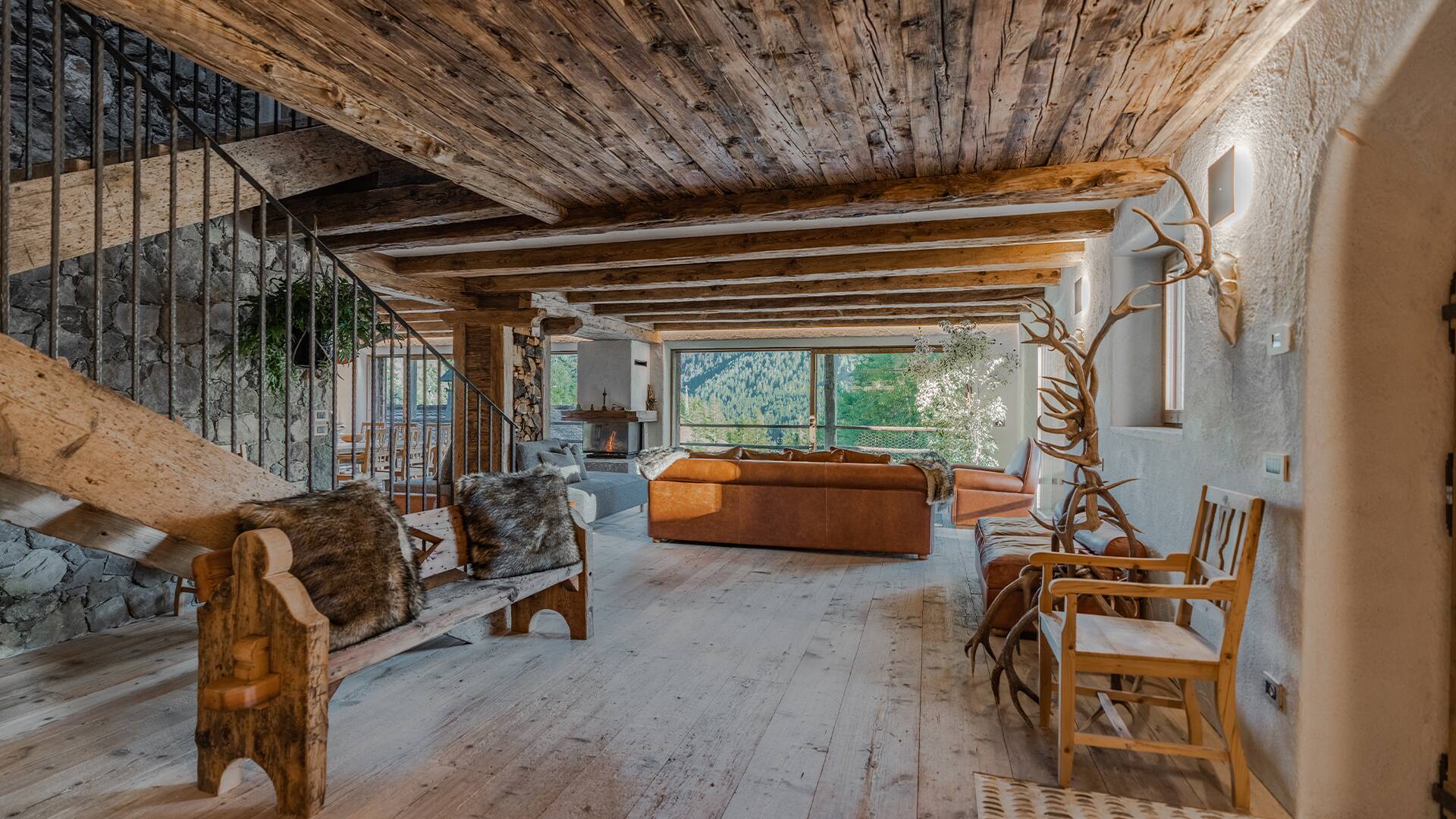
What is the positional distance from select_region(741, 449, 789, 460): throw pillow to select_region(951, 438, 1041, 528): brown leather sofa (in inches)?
66.0

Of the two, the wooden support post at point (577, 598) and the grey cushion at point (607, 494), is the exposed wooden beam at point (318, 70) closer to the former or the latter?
the wooden support post at point (577, 598)

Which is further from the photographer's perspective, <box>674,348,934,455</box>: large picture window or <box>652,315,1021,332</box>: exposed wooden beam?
<box>674,348,934,455</box>: large picture window

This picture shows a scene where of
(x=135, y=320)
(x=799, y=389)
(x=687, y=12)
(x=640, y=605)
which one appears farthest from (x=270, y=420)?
(x=799, y=389)

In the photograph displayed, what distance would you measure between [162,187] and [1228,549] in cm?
445

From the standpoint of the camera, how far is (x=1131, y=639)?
2221 millimetres

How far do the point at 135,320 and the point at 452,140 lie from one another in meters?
1.40

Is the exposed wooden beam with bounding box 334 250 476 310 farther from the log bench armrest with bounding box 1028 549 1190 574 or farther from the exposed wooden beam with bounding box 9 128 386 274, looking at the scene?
the log bench armrest with bounding box 1028 549 1190 574

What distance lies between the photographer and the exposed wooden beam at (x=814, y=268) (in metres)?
5.20

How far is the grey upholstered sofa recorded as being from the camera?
20.7 ft

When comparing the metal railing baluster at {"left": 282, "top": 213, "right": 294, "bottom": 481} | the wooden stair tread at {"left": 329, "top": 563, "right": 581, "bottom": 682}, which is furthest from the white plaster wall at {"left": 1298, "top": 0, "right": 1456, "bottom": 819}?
the metal railing baluster at {"left": 282, "top": 213, "right": 294, "bottom": 481}

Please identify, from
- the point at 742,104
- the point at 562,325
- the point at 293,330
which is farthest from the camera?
the point at 562,325

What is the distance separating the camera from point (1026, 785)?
2.14 meters

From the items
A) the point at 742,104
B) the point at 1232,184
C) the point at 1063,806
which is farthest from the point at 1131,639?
the point at 742,104

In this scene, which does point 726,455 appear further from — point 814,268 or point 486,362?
point 486,362
